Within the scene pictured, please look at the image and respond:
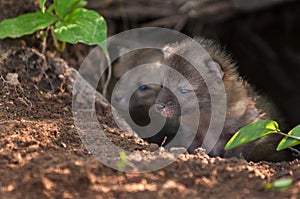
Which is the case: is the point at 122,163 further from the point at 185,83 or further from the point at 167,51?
the point at 167,51

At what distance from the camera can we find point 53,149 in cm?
317

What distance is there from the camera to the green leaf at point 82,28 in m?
4.24

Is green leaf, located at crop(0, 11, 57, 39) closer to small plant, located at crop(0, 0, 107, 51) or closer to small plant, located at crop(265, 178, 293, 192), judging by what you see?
small plant, located at crop(0, 0, 107, 51)

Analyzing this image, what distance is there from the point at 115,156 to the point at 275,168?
41.8 inches

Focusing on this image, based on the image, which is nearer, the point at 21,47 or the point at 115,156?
the point at 115,156

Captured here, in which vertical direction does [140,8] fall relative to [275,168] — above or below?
above

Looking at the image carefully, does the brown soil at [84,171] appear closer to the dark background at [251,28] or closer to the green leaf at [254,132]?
the green leaf at [254,132]

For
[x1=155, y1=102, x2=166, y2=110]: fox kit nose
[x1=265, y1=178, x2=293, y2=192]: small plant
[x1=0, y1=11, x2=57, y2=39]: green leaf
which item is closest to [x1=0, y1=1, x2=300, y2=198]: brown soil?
[x1=265, y1=178, x2=293, y2=192]: small plant

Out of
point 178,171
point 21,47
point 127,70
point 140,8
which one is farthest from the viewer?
point 140,8

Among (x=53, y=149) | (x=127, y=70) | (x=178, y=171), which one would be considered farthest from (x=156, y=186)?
(x=127, y=70)

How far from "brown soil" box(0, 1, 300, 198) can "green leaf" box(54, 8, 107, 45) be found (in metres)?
0.66

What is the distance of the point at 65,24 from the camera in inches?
173

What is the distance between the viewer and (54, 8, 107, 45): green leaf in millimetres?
4238

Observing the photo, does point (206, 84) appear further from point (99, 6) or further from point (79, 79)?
point (99, 6)
